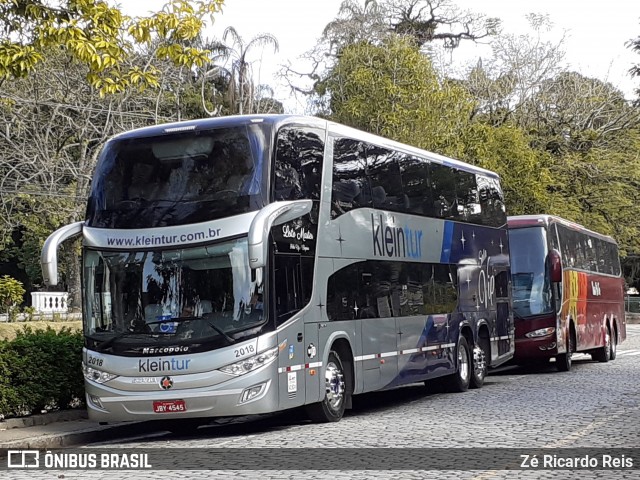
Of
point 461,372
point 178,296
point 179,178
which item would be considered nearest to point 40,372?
point 178,296

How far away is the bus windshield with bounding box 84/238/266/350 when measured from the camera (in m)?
13.9

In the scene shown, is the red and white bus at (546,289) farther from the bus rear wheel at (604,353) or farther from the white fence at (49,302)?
the white fence at (49,302)

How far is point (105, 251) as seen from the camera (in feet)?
47.1

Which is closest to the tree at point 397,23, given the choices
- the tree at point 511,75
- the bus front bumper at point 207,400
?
the tree at point 511,75

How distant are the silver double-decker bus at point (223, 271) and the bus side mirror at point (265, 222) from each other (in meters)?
0.02

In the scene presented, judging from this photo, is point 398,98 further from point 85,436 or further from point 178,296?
point 85,436

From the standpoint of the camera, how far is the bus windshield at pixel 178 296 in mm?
13859

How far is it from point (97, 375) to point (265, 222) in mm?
2920

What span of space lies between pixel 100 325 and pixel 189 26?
439cm

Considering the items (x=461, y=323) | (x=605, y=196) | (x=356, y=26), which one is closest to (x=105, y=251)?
(x=461, y=323)

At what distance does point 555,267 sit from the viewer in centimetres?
2478

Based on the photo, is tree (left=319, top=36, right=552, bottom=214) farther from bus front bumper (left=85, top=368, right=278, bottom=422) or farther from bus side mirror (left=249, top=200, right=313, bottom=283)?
bus front bumper (left=85, top=368, right=278, bottom=422)

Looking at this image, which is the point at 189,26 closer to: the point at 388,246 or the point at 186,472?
the point at 388,246

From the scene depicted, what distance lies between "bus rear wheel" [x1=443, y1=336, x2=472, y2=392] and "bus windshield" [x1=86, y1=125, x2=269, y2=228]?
811cm
